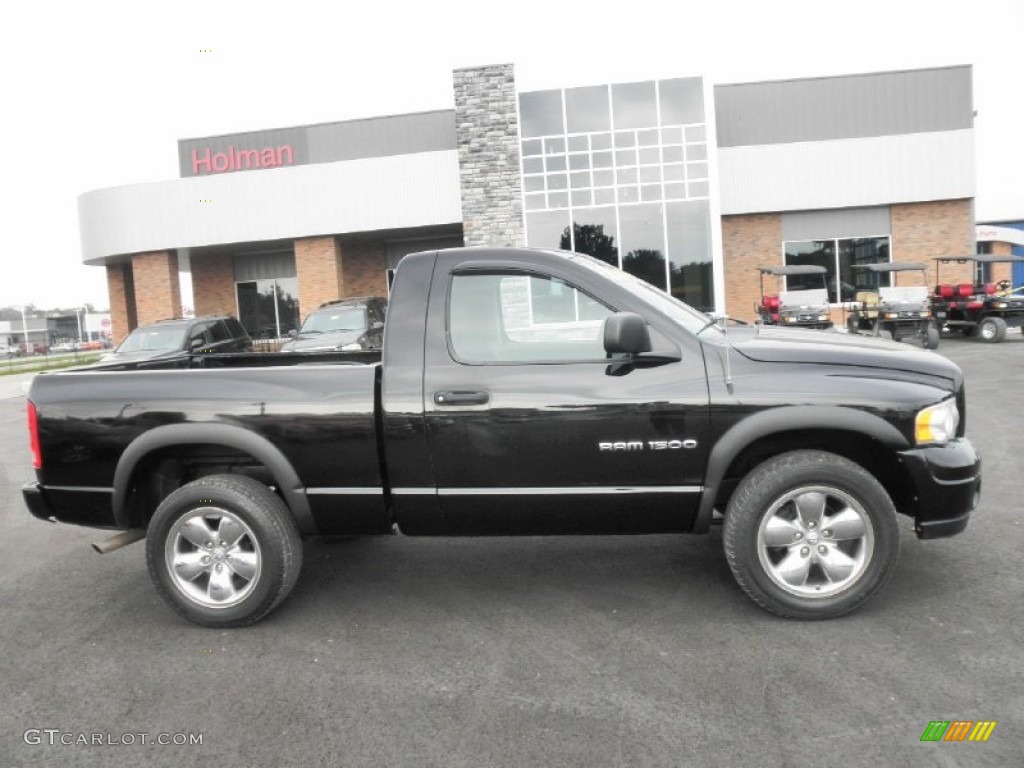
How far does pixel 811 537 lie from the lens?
3.77 metres

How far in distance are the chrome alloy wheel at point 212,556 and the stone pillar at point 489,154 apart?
18.0 m

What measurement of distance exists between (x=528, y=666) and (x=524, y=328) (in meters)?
1.74

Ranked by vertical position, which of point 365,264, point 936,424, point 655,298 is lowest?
point 936,424

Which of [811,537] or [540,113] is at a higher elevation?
[540,113]

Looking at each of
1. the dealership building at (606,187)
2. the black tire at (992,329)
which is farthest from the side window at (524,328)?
the black tire at (992,329)

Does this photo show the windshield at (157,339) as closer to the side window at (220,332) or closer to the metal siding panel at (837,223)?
the side window at (220,332)

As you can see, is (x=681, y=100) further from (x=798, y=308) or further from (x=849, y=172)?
(x=849, y=172)

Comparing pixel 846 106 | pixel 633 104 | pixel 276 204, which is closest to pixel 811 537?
pixel 633 104

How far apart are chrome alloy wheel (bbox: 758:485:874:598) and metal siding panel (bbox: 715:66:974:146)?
22346mm

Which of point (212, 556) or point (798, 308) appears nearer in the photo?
point (212, 556)

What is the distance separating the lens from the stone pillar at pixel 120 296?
30594mm

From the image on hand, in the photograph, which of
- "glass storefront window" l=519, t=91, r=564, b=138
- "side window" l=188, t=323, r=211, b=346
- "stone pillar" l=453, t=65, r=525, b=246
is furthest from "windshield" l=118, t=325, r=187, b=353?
"glass storefront window" l=519, t=91, r=564, b=138

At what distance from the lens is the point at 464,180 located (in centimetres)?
2203

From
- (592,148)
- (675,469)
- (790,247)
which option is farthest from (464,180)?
(675,469)
